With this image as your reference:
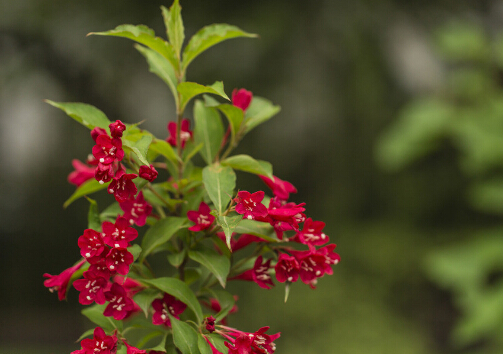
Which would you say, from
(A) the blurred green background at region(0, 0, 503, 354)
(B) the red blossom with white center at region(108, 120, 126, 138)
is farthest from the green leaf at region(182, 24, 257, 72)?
(A) the blurred green background at region(0, 0, 503, 354)

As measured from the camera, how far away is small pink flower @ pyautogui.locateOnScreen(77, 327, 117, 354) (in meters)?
0.60

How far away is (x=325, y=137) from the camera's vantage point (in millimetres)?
3998

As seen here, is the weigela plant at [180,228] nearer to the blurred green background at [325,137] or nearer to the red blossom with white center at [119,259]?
the red blossom with white center at [119,259]

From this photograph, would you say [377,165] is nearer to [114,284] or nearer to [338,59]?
[338,59]

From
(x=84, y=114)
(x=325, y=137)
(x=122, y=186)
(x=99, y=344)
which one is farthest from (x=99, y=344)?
(x=325, y=137)

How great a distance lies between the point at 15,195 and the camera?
145 inches

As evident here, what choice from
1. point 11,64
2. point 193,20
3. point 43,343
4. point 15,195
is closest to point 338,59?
point 193,20

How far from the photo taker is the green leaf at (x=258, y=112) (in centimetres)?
83

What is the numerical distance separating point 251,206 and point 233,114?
0.22 meters

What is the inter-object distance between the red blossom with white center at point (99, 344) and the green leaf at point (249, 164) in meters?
0.31

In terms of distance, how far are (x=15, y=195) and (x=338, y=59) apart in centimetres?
285

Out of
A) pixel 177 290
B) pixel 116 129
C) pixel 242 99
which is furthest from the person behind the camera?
pixel 242 99

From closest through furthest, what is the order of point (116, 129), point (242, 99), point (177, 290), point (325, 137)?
point (116, 129), point (177, 290), point (242, 99), point (325, 137)

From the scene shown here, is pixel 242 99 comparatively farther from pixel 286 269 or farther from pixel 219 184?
pixel 286 269
